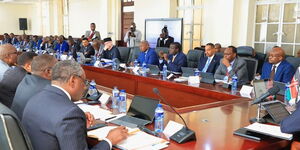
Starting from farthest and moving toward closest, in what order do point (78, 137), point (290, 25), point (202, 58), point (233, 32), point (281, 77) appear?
point (233, 32) < point (290, 25) < point (202, 58) < point (281, 77) < point (78, 137)

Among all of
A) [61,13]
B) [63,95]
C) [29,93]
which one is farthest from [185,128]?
[61,13]

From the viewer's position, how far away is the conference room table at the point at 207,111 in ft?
5.34

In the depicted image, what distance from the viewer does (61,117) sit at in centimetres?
135

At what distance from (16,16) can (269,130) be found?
17.0m

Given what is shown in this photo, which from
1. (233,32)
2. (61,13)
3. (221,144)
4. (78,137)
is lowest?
(221,144)

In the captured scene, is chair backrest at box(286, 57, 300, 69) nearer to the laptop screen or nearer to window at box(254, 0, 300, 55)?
window at box(254, 0, 300, 55)

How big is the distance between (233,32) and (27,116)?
5.66 m

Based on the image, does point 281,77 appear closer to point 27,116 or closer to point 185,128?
point 185,128

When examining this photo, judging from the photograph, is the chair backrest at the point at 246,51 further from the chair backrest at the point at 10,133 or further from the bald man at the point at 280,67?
the chair backrest at the point at 10,133

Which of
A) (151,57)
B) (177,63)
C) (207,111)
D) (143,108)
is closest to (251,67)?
(177,63)

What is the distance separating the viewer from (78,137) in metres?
1.35

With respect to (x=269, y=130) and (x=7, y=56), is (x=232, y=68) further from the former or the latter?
(x=7, y=56)

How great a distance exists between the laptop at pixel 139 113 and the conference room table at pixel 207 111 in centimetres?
10

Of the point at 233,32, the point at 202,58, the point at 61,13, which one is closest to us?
the point at 202,58
